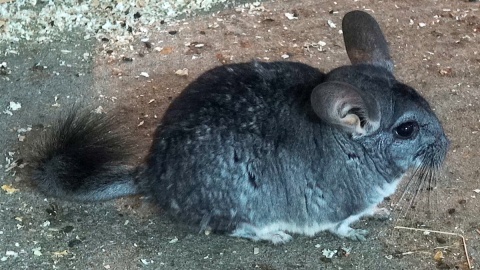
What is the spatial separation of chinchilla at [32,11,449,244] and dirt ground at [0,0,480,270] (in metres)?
0.16

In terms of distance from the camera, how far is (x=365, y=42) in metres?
3.09

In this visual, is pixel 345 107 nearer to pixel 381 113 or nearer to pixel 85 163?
pixel 381 113

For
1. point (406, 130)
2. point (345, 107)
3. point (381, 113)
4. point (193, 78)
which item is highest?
point (345, 107)

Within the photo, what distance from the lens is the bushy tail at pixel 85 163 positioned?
3125 millimetres

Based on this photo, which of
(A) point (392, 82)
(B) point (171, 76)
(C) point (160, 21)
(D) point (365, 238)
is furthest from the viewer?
(C) point (160, 21)

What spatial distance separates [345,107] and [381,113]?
25 cm

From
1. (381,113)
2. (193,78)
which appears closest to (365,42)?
(381,113)

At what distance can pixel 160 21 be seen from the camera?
4387 millimetres

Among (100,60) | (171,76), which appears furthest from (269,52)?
(100,60)

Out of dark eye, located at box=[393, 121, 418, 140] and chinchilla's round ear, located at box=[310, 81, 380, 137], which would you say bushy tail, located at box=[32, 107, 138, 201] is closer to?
chinchilla's round ear, located at box=[310, 81, 380, 137]

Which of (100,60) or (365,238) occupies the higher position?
(100,60)

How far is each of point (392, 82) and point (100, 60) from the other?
5.95ft

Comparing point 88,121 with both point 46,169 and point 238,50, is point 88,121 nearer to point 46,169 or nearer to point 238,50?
point 46,169

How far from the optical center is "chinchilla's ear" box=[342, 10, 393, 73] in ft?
10.1
